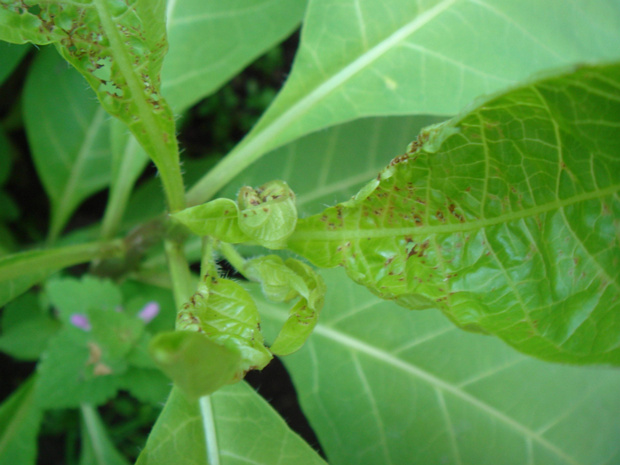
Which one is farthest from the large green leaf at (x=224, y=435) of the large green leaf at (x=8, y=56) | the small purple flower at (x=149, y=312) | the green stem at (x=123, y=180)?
the large green leaf at (x=8, y=56)

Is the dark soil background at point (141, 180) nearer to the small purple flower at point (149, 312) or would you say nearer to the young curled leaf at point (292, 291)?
the small purple flower at point (149, 312)

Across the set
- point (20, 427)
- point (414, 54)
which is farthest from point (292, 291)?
point (20, 427)

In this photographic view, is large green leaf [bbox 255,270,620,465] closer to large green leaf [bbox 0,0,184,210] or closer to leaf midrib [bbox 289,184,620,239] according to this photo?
leaf midrib [bbox 289,184,620,239]

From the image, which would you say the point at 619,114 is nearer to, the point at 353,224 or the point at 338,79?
the point at 353,224

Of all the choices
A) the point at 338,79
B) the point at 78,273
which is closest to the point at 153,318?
the point at 78,273

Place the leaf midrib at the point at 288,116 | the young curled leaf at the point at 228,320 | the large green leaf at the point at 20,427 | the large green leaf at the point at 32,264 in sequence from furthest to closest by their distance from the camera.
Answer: the large green leaf at the point at 20,427
the leaf midrib at the point at 288,116
the large green leaf at the point at 32,264
the young curled leaf at the point at 228,320

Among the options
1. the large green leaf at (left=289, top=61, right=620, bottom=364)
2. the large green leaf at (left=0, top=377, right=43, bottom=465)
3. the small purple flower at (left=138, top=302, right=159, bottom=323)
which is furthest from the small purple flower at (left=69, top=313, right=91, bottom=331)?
the large green leaf at (left=289, top=61, right=620, bottom=364)

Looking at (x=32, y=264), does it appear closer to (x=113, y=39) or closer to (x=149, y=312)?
(x=149, y=312)
